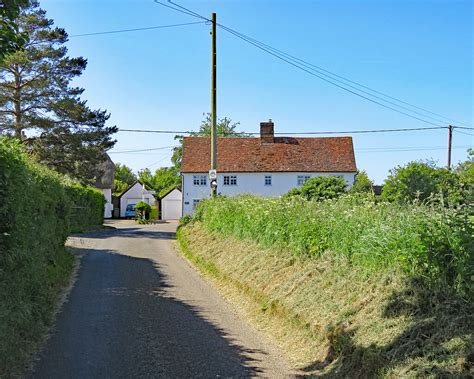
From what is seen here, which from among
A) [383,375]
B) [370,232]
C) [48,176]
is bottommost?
[383,375]

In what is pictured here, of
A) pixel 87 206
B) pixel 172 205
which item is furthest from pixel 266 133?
pixel 87 206

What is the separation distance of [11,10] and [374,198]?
7033mm

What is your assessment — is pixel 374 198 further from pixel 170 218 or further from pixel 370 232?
pixel 170 218

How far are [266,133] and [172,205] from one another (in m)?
18.3

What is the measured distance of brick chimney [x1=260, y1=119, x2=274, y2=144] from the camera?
51500mm

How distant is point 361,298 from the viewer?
657cm

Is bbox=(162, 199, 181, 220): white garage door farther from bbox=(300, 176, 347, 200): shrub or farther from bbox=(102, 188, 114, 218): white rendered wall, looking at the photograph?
bbox=(300, 176, 347, 200): shrub

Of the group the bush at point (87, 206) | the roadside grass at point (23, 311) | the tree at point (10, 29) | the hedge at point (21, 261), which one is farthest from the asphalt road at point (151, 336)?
the bush at point (87, 206)

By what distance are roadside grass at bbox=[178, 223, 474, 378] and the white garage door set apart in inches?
2109

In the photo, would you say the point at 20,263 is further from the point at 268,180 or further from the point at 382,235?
the point at 268,180

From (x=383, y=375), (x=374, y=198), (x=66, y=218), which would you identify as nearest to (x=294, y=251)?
(x=374, y=198)

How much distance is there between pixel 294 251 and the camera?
9.80 m

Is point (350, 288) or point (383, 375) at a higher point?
point (350, 288)

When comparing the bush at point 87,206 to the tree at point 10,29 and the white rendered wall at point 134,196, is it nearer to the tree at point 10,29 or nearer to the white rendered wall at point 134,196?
the white rendered wall at point 134,196
